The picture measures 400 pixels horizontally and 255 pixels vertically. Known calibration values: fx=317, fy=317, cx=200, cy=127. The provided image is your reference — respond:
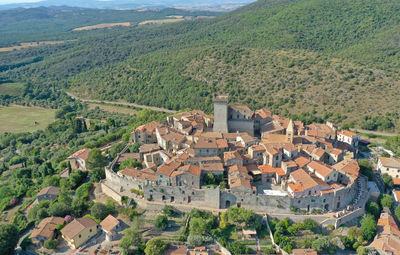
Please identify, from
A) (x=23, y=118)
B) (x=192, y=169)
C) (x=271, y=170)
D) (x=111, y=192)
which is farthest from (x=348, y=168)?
(x=23, y=118)

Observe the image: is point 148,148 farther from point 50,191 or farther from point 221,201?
point 50,191

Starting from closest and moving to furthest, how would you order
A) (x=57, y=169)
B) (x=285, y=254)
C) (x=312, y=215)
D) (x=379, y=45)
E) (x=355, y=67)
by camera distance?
(x=285, y=254), (x=312, y=215), (x=57, y=169), (x=355, y=67), (x=379, y=45)

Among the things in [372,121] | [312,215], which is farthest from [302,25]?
[312,215]

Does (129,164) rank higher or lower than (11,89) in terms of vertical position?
higher

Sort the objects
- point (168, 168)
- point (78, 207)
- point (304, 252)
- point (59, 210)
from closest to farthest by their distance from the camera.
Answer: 1. point (304, 252)
2. point (59, 210)
3. point (78, 207)
4. point (168, 168)

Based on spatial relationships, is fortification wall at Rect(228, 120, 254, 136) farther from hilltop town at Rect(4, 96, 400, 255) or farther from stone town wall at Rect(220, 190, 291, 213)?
stone town wall at Rect(220, 190, 291, 213)

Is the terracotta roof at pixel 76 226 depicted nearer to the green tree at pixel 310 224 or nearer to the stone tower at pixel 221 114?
the stone tower at pixel 221 114

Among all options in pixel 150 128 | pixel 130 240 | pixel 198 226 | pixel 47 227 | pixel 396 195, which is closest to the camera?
pixel 130 240

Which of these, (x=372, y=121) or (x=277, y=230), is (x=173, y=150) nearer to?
(x=277, y=230)

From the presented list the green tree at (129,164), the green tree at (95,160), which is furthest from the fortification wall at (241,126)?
the green tree at (95,160)
